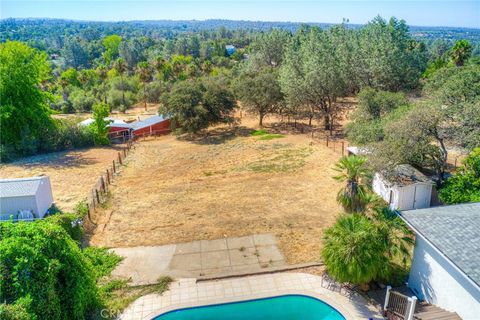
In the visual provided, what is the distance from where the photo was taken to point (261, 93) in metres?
37.1

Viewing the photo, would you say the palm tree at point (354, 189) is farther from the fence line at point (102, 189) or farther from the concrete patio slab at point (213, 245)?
the fence line at point (102, 189)

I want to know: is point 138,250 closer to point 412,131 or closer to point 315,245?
point 315,245

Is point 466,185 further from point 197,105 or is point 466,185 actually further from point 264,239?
point 197,105

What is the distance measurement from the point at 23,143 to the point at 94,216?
17525 millimetres

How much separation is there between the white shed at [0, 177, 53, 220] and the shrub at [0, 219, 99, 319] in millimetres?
8324

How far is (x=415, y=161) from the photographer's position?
2050 centimetres

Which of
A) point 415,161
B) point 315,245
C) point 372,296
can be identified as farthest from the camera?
point 415,161

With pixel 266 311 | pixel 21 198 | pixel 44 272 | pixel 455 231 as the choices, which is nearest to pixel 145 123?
pixel 21 198

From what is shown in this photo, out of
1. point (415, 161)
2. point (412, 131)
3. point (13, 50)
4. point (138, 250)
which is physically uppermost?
point (13, 50)

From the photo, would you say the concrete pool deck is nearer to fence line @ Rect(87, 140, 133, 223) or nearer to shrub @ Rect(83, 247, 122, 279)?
shrub @ Rect(83, 247, 122, 279)

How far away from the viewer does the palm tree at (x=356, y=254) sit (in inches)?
469

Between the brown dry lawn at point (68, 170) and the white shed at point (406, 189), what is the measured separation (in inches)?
696

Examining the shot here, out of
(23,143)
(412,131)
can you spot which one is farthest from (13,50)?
(412,131)

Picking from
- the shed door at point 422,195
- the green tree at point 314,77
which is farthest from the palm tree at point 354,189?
the green tree at point 314,77
